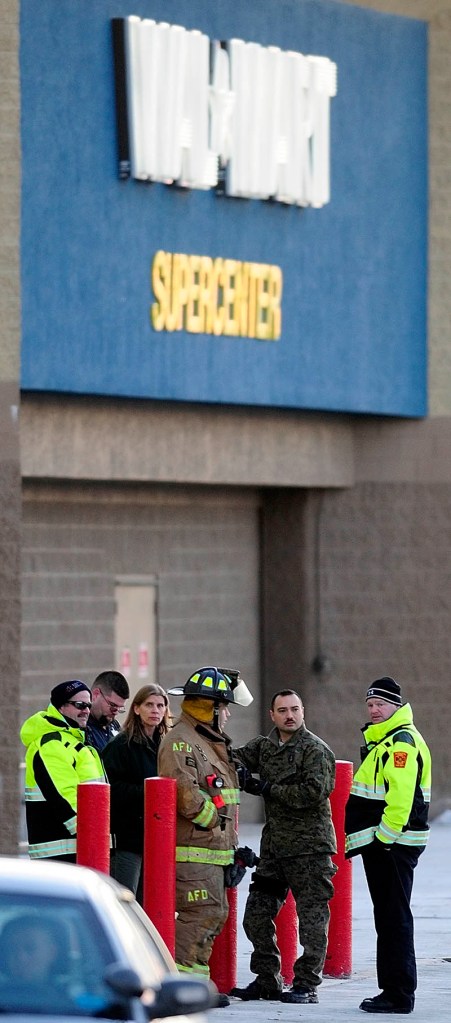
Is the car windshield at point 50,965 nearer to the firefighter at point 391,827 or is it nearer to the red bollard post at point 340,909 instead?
the firefighter at point 391,827

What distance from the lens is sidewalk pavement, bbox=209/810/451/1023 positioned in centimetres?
1094

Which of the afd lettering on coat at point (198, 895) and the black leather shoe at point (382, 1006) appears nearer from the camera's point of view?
the afd lettering on coat at point (198, 895)

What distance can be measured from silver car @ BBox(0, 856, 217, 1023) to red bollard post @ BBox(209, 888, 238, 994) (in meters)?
5.20

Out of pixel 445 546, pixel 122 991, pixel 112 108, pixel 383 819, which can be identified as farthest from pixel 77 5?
pixel 122 991

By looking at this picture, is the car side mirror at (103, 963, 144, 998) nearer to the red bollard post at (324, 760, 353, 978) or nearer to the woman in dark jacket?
the woman in dark jacket

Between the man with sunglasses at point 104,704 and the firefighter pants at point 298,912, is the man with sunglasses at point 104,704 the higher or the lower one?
the higher one

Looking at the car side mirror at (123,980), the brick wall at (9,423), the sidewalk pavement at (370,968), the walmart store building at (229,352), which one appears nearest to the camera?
the car side mirror at (123,980)

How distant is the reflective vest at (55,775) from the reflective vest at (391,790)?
4.70ft

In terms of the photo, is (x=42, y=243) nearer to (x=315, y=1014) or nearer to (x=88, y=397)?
(x=88, y=397)

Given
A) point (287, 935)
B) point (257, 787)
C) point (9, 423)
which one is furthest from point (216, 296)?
point (257, 787)

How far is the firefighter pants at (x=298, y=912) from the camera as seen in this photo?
11.3 m

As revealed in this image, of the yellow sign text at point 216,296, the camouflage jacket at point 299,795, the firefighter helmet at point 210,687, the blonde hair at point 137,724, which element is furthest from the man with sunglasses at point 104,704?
the yellow sign text at point 216,296

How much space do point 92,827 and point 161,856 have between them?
1.49 ft

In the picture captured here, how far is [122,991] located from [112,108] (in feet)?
43.7
